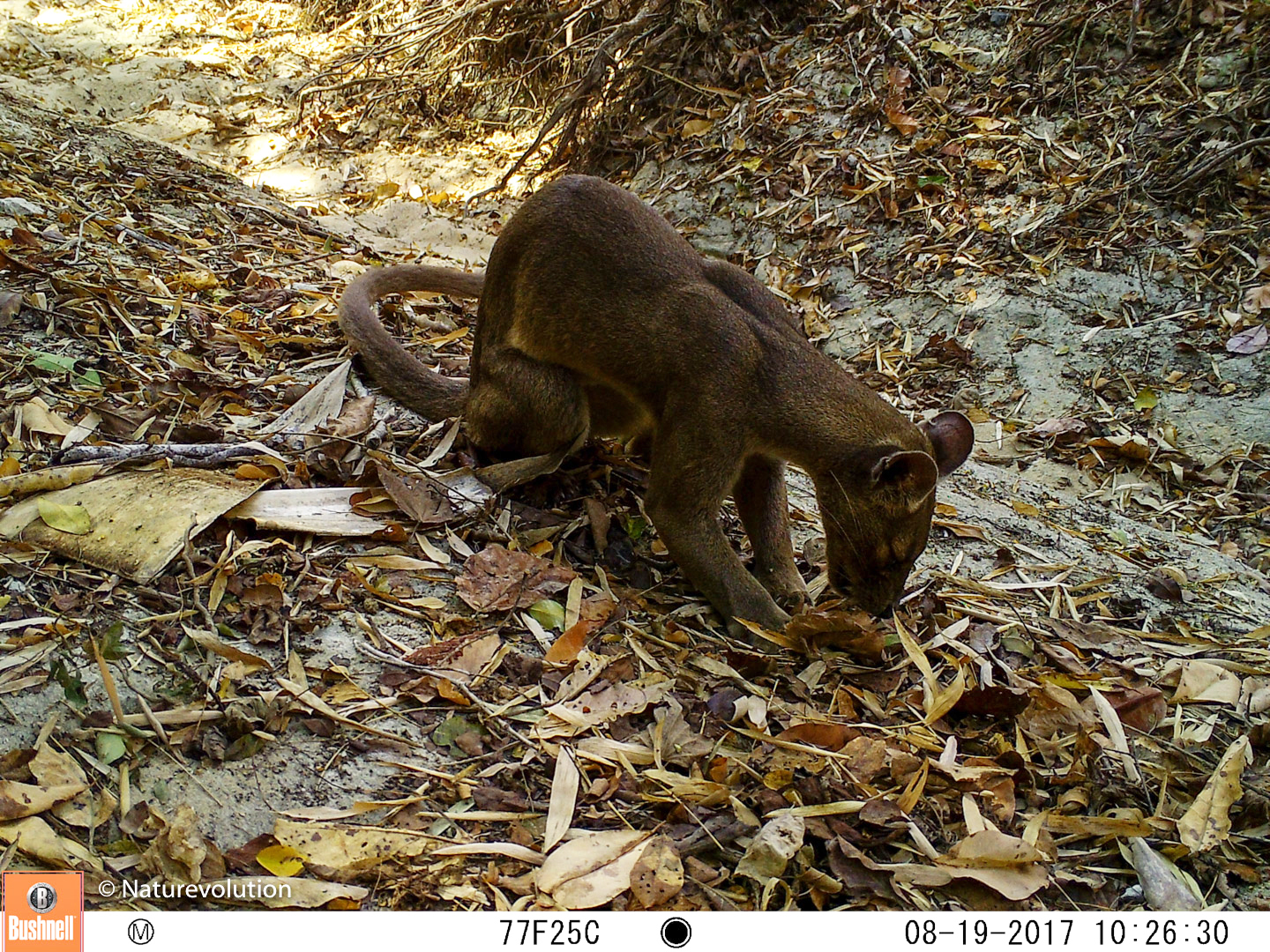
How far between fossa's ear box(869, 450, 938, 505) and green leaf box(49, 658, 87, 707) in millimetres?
2557

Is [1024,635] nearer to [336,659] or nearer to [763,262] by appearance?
[336,659]

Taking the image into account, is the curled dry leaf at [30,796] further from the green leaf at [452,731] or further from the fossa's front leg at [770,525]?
the fossa's front leg at [770,525]

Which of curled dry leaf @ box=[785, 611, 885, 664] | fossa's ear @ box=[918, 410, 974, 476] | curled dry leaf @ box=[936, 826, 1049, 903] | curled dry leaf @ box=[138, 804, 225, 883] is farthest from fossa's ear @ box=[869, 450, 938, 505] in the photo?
curled dry leaf @ box=[138, 804, 225, 883]

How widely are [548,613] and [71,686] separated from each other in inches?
57.8

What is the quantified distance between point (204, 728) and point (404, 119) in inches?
310

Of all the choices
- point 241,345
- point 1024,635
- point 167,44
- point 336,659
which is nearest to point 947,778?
point 1024,635

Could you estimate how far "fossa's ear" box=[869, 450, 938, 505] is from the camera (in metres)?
3.55

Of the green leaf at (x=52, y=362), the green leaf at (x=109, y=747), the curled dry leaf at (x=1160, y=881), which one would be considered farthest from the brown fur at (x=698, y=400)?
the green leaf at (x=109, y=747)

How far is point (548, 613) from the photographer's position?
3506mm

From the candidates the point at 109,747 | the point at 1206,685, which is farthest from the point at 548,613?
the point at 1206,685

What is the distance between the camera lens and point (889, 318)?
6262 millimetres
